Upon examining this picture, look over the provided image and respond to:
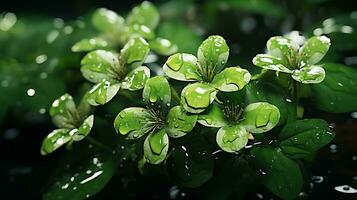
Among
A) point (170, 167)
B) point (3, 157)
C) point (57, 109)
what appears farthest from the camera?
point (3, 157)

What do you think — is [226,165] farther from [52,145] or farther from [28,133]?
[28,133]

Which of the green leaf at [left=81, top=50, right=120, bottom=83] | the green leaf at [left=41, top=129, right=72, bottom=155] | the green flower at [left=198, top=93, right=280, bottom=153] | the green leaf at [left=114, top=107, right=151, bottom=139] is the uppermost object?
the green flower at [left=198, top=93, right=280, bottom=153]

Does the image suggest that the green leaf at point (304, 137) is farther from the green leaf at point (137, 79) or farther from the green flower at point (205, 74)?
the green leaf at point (137, 79)

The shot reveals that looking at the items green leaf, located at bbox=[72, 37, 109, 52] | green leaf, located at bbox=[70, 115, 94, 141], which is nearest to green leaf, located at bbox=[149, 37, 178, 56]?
green leaf, located at bbox=[72, 37, 109, 52]

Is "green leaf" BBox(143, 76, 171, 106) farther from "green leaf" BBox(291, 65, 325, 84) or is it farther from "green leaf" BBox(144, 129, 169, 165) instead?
"green leaf" BBox(291, 65, 325, 84)

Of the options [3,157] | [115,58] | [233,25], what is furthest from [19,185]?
[233,25]

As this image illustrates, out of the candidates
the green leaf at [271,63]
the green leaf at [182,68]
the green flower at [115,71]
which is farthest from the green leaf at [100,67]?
the green leaf at [271,63]
